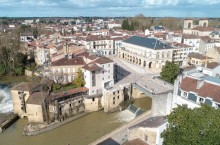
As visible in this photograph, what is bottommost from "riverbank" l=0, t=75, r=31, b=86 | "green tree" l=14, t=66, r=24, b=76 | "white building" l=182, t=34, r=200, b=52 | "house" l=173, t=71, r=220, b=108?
"riverbank" l=0, t=75, r=31, b=86

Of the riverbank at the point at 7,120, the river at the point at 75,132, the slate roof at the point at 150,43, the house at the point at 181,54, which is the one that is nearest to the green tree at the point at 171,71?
the river at the point at 75,132

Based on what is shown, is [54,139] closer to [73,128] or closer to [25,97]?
[73,128]

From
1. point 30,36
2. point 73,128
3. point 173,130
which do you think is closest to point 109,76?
point 73,128

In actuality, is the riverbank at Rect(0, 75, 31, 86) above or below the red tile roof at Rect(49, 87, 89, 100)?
below

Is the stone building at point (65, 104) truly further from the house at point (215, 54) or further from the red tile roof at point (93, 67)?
the house at point (215, 54)

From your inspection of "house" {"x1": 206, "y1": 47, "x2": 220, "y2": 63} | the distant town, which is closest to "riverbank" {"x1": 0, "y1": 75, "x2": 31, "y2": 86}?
the distant town

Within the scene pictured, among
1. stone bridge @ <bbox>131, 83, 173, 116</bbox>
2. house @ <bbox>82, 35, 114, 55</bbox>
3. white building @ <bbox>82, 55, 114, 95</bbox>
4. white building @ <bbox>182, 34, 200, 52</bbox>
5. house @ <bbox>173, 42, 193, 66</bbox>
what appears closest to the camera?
stone bridge @ <bbox>131, 83, 173, 116</bbox>

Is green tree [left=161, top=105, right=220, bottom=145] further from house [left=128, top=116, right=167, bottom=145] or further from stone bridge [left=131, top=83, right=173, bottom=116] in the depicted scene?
stone bridge [left=131, top=83, right=173, bottom=116]
